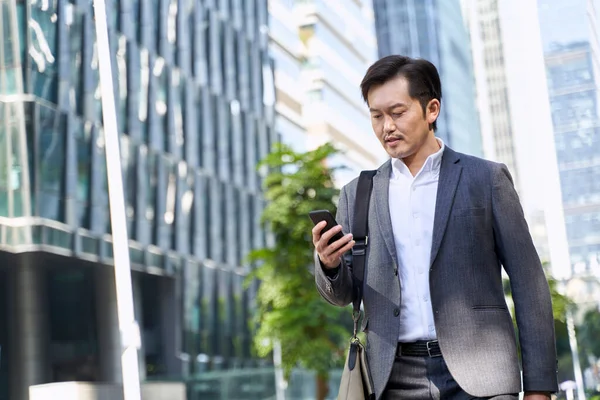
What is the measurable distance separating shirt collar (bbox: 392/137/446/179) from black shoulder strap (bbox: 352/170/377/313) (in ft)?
0.34

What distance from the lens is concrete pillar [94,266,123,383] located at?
21.8 m

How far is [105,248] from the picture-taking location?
2256 centimetres

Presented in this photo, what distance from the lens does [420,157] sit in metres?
3.23

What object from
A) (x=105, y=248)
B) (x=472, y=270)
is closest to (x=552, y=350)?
(x=472, y=270)

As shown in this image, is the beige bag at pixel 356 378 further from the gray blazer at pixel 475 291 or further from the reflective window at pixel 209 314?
the reflective window at pixel 209 314

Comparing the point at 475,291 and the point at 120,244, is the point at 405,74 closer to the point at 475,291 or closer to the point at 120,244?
the point at 475,291

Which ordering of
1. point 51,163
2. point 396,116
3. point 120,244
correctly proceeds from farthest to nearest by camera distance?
point 51,163 < point 120,244 < point 396,116

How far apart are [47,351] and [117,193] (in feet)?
21.4

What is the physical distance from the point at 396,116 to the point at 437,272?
47 cm

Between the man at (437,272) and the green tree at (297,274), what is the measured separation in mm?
18268

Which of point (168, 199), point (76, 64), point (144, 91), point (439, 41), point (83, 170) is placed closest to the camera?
point (83, 170)

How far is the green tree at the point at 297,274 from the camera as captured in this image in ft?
70.8

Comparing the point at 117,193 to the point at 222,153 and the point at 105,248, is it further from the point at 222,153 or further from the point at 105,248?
the point at 222,153

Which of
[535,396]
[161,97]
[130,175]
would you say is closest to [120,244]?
[535,396]
